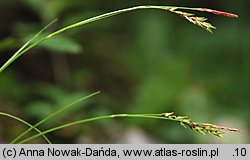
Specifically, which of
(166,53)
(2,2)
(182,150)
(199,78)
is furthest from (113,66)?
(182,150)

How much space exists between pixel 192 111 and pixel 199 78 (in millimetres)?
312

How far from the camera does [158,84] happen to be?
206 centimetres

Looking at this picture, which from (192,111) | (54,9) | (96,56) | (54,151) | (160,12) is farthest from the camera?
(160,12)

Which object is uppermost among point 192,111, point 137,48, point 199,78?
point 137,48

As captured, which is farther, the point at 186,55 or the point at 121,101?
the point at 186,55

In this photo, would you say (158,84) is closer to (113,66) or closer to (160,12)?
(113,66)

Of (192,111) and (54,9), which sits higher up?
(54,9)

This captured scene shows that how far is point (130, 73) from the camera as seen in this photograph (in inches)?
89.0

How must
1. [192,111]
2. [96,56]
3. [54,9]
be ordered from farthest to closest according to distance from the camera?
[96,56] → [192,111] → [54,9]

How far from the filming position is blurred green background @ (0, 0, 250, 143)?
5.99ft

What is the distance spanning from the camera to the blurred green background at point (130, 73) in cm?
183

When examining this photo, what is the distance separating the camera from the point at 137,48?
2322 millimetres

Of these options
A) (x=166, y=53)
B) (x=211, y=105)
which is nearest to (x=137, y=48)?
(x=166, y=53)

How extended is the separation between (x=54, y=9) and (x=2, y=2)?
16.8 inches
